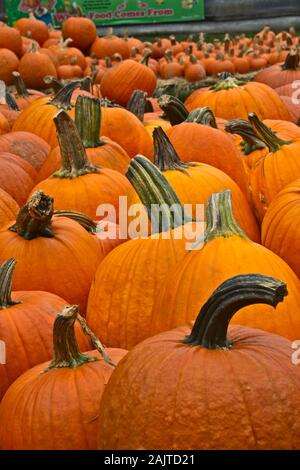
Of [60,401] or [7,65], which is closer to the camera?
[60,401]

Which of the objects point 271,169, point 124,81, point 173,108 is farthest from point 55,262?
point 124,81

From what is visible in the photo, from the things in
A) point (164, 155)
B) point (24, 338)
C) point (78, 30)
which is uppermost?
point (78, 30)

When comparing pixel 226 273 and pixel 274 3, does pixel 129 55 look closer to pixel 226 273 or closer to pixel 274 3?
pixel 274 3

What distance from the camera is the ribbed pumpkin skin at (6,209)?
2.52 m

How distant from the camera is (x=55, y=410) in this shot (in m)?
1.44

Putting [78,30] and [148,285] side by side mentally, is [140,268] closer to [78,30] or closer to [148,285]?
[148,285]

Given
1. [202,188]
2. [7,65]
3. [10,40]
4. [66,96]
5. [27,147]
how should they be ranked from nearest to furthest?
[202,188] → [27,147] → [66,96] → [7,65] → [10,40]

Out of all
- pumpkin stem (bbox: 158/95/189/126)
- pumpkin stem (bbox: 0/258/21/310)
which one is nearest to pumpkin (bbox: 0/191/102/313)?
pumpkin stem (bbox: 0/258/21/310)

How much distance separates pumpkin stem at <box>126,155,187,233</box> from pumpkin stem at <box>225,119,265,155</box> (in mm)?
816

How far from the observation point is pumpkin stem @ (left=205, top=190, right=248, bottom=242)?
1.68 meters

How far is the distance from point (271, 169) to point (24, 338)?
1106 mm

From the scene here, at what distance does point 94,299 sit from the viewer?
1956 mm

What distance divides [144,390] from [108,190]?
4.59ft

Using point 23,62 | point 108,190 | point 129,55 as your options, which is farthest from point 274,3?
point 108,190
